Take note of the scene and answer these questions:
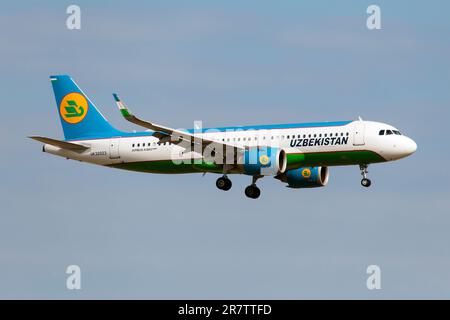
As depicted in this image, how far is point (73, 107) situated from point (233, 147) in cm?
1432

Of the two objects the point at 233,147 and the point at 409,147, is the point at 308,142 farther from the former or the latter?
the point at 409,147

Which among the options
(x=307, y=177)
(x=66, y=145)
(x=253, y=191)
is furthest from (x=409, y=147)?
(x=66, y=145)

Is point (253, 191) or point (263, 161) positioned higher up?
point (263, 161)

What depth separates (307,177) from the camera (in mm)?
83375

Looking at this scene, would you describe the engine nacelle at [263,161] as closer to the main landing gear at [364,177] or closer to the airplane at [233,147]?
the airplane at [233,147]

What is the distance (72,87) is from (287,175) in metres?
16.8

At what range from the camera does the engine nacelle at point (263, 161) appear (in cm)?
7738

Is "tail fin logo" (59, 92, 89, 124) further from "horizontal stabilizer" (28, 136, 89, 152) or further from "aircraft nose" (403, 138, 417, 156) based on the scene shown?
"aircraft nose" (403, 138, 417, 156)

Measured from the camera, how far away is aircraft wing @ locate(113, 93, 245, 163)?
7238 cm

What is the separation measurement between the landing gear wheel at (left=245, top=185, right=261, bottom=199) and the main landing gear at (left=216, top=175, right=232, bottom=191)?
191 cm

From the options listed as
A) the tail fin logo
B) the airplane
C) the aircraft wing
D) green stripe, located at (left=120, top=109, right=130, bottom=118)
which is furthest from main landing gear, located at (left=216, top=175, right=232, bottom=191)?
the tail fin logo

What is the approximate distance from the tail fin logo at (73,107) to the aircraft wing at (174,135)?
1088 cm
